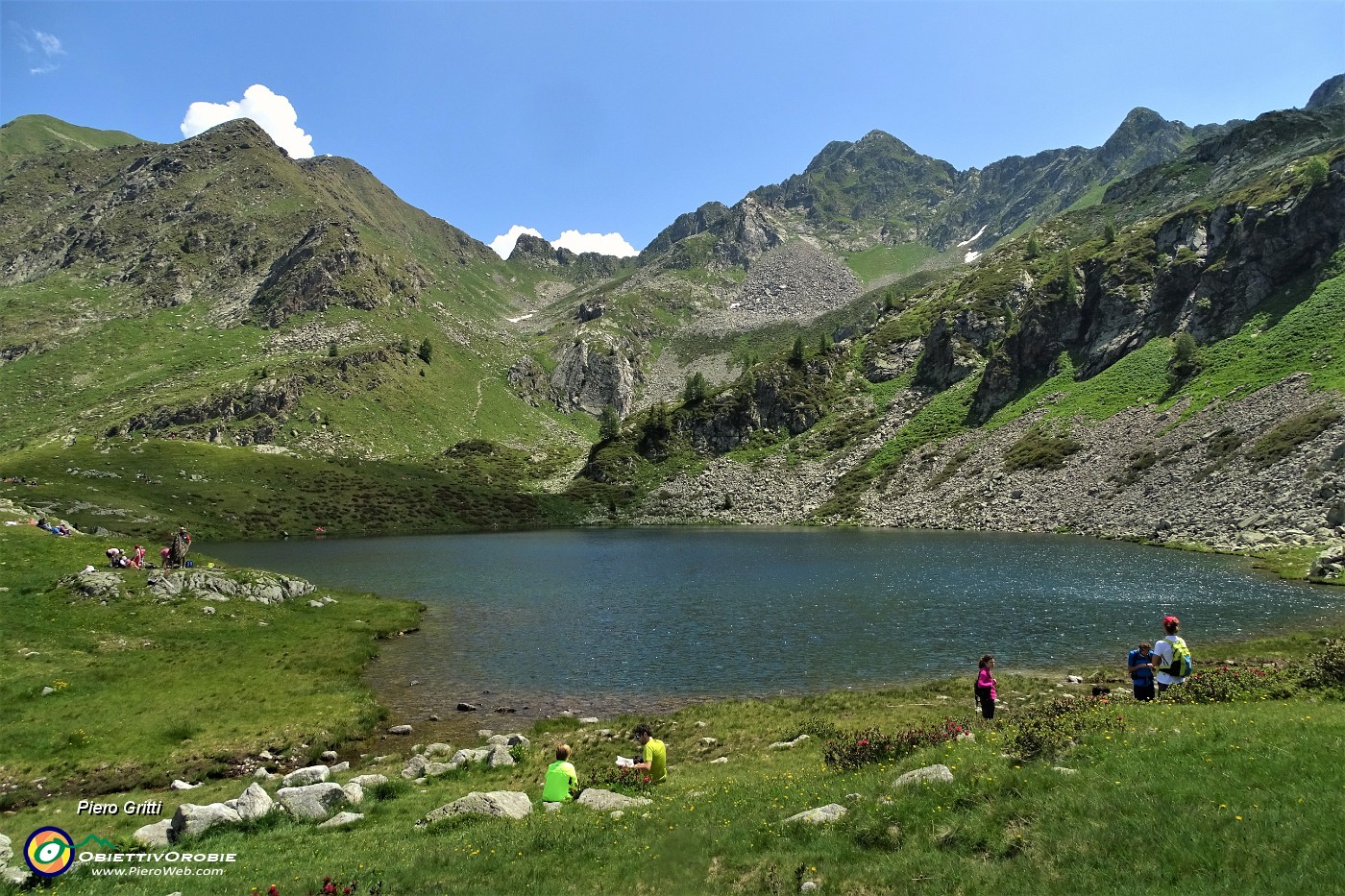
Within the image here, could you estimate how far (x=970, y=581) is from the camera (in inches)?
2506

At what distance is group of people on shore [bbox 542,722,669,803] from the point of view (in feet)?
58.9

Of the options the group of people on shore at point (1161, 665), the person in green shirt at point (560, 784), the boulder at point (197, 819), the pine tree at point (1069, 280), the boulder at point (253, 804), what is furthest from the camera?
the pine tree at point (1069, 280)

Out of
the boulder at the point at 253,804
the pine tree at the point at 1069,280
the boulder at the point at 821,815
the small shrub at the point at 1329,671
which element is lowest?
the boulder at the point at 253,804

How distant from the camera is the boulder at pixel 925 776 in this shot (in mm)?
14547

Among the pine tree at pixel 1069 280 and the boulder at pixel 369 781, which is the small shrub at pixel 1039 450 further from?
the boulder at pixel 369 781

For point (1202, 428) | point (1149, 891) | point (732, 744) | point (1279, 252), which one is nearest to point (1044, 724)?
point (1149, 891)

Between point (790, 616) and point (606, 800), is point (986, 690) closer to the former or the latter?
point (606, 800)

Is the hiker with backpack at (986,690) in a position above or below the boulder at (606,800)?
above

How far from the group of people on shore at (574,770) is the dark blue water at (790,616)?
13763mm

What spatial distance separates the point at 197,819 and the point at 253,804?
→ 1.38 m

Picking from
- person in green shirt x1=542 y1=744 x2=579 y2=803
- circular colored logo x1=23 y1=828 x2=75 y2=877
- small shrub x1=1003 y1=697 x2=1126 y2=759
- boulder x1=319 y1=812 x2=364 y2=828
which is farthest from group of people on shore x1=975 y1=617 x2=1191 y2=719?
circular colored logo x1=23 y1=828 x2=75 y2=877

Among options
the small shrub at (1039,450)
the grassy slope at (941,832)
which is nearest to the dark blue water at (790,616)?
the grassy slope at (941,832)

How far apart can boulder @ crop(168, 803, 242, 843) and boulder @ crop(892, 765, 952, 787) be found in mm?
17913

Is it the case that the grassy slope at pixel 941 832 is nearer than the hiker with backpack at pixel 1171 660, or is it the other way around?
the grassy slope at pixel 941 832
